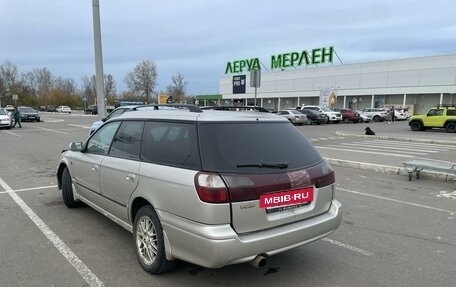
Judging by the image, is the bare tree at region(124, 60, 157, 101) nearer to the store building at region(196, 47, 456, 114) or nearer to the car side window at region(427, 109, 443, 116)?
the store building at region(196, 47, 456, 114)

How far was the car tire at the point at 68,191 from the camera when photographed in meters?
5.93

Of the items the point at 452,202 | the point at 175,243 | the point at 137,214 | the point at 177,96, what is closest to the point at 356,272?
the point at 175,243

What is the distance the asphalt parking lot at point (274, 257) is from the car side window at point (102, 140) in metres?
1.06

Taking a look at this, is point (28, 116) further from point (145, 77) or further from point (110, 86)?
point (110, 86)

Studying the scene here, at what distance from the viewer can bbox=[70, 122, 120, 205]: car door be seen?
483 centimetres

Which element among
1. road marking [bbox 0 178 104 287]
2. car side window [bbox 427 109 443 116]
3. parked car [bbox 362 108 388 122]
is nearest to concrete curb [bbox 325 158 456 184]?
road marking [bbox 0 178 104 287]

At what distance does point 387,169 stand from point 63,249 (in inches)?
322

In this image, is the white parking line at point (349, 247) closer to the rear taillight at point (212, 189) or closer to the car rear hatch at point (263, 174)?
the car rear hatch at point (263, 174)

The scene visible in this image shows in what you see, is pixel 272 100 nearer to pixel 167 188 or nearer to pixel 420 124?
pixel 420 124

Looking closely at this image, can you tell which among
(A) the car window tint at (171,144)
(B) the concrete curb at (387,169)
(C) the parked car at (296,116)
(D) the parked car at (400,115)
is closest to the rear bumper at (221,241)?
(A) the car window tint at (171,144)

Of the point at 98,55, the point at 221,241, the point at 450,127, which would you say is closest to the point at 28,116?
the point at 98,55

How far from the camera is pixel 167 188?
3.46 metres

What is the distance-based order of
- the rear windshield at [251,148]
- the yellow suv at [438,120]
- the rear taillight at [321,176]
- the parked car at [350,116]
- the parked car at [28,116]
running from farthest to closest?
the parked car at [350,116] < the parked car at [28,116] < the yellow suv at [438,120] < the rear taillight at [321,176] < the rear windshield at [251,148]

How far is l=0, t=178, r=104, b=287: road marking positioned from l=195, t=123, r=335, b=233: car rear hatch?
5.04 feet
